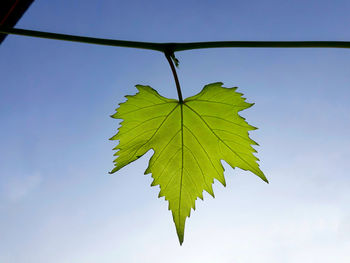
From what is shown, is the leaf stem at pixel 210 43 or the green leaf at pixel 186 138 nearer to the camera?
the leaf stem at pixel 210 43

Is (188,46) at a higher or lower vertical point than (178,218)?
higher

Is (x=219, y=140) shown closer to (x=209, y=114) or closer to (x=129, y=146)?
(x=209, y=114)

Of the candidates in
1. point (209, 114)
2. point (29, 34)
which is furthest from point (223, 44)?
point (209, 114)

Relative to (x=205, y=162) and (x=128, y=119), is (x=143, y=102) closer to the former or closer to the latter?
(x=128, y=119)

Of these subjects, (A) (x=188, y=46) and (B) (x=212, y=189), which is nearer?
(A) (x=188, y=46)

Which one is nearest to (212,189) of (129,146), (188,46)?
(129,146)

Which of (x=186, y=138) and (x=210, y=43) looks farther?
(x=186, y=138)

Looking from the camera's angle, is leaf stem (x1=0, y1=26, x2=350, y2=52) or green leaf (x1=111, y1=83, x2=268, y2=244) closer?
leaf stem (x1=0, y1=26, x2=350, y2=52)
